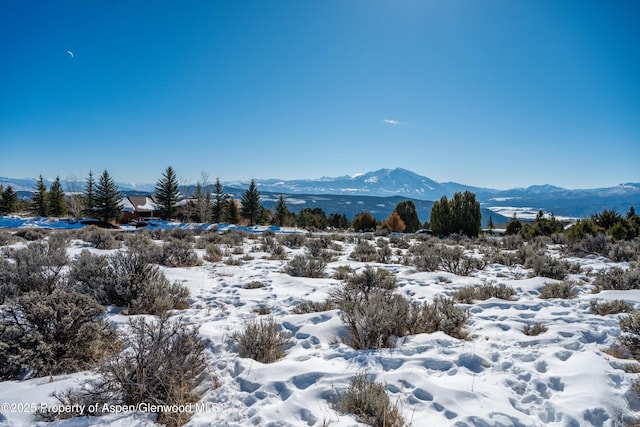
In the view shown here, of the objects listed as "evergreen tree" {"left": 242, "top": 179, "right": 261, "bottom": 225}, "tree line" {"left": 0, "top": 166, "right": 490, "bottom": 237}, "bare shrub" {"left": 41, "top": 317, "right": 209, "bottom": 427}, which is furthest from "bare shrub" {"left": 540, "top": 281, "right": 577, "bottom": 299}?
"evergreen tree" {"left": 242, "top": 179, "right": 261, "bottom": 225}

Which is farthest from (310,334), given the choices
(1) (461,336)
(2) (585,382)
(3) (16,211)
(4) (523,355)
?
(3) (16,211)

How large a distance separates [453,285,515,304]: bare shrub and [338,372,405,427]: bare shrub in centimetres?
339

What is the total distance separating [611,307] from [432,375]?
11.8ft

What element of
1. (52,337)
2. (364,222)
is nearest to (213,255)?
(52,337)

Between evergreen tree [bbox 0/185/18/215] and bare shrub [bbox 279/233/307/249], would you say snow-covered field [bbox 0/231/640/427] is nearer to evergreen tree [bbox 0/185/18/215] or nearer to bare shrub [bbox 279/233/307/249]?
bare shrub [bbox 279/233/307/249]

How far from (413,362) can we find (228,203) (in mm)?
52720

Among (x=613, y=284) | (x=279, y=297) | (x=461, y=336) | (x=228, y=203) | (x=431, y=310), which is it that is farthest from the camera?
(x=228, y=203)

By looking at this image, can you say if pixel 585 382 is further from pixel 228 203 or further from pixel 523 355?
pixel 228 203

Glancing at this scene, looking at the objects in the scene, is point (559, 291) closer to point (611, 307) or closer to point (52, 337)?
point (611, 307)

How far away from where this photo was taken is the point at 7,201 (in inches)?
1729

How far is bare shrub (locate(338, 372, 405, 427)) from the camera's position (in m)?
2.25

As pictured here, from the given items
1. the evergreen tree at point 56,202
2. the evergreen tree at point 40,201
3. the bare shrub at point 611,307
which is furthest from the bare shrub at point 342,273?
the evergreen tree at point 56,202

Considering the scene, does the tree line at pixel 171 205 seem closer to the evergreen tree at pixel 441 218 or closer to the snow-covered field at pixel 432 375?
the evergreen tree at pixel 441 218

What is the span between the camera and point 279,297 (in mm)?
5492
